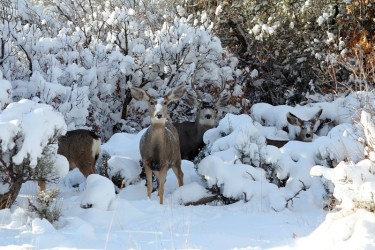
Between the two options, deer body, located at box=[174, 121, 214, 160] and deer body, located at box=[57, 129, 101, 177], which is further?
deer body, located at box=[174, 121, 214, 160]

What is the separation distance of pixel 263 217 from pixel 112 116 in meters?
6.28

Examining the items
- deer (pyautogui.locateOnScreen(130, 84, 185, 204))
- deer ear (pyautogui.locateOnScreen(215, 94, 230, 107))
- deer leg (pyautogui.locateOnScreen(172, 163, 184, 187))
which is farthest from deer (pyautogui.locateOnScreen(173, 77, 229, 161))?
deer (pyautogui.locateOnScreen(130, 84, 185, 204))

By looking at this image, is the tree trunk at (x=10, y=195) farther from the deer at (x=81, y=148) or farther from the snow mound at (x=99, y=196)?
the deer at (x=81, y=148)

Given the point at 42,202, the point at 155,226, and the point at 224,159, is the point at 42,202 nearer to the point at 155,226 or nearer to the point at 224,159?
the point at 155,226

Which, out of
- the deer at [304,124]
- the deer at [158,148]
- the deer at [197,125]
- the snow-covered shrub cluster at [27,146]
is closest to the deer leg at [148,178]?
the deer at [158,148]

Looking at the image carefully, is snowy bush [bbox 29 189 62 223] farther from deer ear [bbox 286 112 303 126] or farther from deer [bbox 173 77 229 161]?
deer ear [bbox 286 112 303 126]

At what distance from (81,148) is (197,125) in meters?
3.00

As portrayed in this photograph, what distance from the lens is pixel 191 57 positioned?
493 inches

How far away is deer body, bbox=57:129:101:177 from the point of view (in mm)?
9672

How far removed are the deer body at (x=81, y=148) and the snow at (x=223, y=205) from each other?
28 centimetres

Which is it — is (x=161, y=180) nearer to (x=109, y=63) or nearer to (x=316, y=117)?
(x=109, y=63)

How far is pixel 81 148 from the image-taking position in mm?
9688

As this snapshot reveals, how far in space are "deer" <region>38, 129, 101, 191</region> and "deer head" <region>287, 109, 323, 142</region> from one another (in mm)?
4436

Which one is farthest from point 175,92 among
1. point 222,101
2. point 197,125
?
point 222,101
